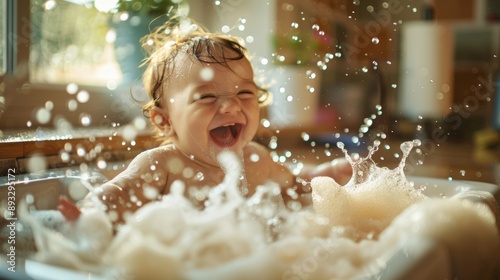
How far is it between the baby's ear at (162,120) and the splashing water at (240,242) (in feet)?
1.18

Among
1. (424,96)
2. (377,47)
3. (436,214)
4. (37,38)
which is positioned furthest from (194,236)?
(424,96)

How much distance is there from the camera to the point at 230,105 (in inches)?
35.5

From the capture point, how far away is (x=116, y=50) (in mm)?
1393

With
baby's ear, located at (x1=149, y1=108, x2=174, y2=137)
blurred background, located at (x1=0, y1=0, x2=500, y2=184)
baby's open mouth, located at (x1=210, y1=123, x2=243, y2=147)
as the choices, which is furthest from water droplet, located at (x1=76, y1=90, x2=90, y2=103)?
baby's open mouth, located at (x1=210, y1=123, x2=243, y2=147)

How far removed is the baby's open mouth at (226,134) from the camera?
936 mm

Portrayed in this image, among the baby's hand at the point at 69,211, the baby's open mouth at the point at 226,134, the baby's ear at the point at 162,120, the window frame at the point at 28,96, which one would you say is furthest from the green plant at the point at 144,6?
the baby's hand at the point at 69,211

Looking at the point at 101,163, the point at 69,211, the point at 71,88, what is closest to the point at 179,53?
the point at 101,163

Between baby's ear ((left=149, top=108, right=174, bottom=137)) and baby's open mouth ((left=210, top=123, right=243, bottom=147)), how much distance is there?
95 mm

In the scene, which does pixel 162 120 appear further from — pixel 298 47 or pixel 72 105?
pixel 298 47

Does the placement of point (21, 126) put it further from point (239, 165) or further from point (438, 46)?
point (438, 46)

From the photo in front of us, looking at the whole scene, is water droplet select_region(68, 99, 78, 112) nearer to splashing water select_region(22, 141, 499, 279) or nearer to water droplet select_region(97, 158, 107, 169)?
water droplet select_region(97, 158, 107, 169)

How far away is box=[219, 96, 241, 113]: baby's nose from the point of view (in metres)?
0.90

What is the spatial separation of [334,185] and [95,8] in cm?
85

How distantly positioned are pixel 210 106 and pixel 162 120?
139 mm
